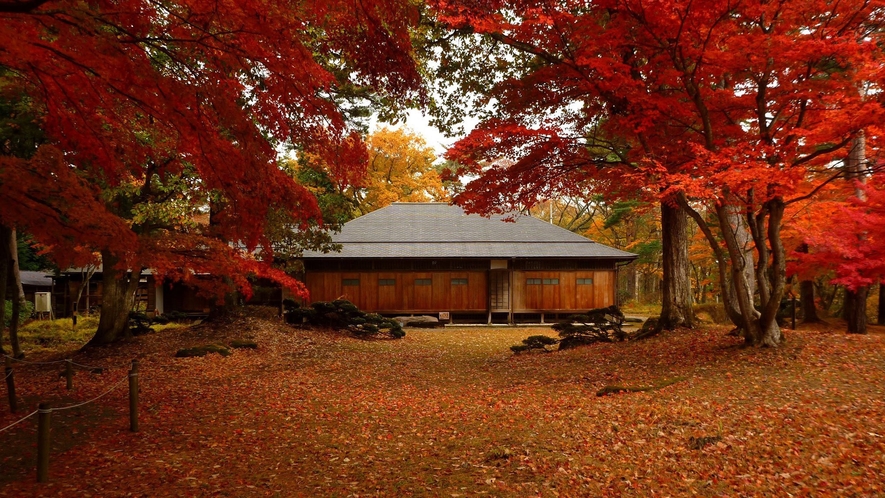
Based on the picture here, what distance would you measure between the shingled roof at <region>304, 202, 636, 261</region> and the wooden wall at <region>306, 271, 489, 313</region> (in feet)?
3.21

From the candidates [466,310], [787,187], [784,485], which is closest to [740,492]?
[784,485]

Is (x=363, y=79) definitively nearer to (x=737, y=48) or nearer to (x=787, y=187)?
(x=737, y=48)

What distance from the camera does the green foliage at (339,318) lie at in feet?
58.0

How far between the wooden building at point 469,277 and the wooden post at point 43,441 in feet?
54.0

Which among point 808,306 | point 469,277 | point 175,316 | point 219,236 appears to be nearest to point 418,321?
point 469,277

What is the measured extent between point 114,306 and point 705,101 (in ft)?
46.8

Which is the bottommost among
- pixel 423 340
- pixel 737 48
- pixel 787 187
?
pixel 423 340

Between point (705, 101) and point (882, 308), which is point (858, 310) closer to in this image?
point (882, 308)

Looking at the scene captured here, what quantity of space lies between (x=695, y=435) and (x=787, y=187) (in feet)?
14.7

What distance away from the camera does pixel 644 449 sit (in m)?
5.33

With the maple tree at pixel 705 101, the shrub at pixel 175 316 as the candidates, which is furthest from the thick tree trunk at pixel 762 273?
the shrub at pixel 175 316

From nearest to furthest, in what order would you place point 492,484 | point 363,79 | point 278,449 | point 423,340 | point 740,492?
point 740,492 < point 492,484 < point 278,449 < point 363,79 < point 423,340

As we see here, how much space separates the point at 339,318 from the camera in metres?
18.1

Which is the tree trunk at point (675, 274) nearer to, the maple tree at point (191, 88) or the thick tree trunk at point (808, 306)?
the thick tree trunk at point (808, 306)
